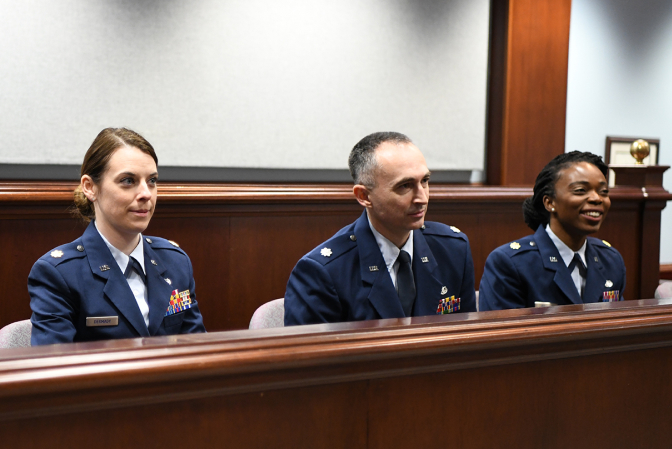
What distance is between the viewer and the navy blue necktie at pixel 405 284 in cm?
214

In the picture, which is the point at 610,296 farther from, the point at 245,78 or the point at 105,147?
the point at 245,78

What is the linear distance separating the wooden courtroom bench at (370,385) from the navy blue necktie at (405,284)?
800mm

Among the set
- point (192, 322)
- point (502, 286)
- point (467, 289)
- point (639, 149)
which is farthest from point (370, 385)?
point (639, 149)

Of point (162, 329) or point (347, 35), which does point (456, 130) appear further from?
point (162, 329)

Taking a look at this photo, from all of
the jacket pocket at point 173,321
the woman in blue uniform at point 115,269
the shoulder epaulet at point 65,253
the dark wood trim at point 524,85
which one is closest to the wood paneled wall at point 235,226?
the dark wood trim at point 524,85

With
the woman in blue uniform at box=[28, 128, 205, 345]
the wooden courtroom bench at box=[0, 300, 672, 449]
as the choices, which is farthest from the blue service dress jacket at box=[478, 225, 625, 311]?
the woman in blue uniform at box=[28, 128, 205, 345]

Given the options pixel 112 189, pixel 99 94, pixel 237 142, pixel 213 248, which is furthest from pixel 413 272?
pixel 99 94

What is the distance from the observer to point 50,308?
1.83 meters

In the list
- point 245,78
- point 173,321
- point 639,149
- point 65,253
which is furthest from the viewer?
point 639,149

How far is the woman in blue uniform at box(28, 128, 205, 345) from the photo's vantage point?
1.89 m

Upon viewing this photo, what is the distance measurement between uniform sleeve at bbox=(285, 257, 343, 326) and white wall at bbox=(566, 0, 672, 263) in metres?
3.16

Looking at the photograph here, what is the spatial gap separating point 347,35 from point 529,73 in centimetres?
122

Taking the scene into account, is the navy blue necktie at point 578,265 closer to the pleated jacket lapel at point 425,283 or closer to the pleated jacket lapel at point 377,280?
the pleated jacket lapel at point 425,283

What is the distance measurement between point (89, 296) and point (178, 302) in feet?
0.96
